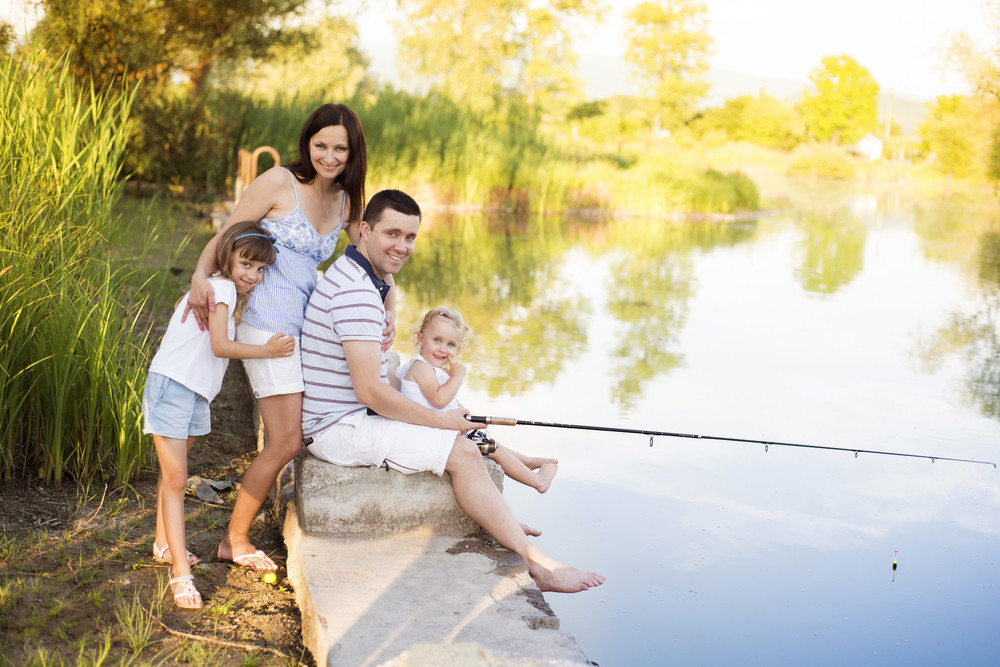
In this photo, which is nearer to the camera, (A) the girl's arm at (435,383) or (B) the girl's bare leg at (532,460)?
(A) the girl's arm at (435,383)

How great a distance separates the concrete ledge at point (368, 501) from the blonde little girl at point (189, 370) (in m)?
0.36

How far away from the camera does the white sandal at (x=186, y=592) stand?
2.66m

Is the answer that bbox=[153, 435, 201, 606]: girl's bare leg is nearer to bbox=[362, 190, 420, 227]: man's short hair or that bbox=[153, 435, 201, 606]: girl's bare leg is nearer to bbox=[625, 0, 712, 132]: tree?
bbox=[362, 190, 420, 227]: man's short hair

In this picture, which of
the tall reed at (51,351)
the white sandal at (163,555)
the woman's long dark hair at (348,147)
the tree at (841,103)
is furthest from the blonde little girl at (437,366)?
the tree at (841,103)

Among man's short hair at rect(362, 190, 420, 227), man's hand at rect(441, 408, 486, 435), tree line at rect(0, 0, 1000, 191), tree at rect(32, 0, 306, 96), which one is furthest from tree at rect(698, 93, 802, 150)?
man's hand at rect(441, 408, 486, 435)

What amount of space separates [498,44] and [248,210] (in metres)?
30.9

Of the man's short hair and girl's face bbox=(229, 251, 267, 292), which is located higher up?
the man's short hair

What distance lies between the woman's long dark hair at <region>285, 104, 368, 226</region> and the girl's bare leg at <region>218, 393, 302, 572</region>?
2.47ft

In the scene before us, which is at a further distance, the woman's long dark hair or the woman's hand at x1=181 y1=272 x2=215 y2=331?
the woman's long dark hair

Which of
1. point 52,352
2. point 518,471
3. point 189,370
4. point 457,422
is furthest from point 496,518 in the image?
point 52,352

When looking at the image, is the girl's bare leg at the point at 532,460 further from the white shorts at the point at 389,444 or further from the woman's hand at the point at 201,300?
the woman's hand at the point at 201,300

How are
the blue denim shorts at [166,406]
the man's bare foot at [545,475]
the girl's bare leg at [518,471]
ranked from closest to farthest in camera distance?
1. the blue denim shorts at [166,406]
2. the girl's bare leg at [518,471]
3. the man's bare foot at [545,475]

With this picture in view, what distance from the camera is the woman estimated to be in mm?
2982

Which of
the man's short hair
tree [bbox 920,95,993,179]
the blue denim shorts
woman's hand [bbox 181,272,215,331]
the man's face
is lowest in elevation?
the blue denim shorts
